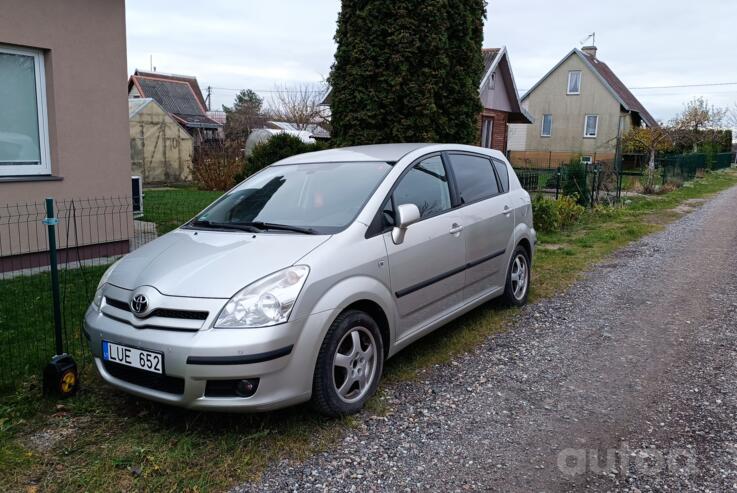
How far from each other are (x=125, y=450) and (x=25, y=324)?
2641 mm

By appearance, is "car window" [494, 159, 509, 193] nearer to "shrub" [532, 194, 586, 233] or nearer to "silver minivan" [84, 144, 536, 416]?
"silver minivan" [84, 144, 536, 416]

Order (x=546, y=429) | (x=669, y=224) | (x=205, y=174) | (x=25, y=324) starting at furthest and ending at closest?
(x=205, y=174)
(x=669, y=224)
(x=25, y=324)
(x=546, y=429)

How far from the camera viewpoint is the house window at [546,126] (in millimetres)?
42219

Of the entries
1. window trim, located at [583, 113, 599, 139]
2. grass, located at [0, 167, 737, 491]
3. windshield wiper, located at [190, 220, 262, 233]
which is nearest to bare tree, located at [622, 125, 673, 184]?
window trim, located at [583, 113, 599, 139]

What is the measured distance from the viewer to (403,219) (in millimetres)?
4145

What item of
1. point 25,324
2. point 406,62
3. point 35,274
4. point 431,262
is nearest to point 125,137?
point 35,274

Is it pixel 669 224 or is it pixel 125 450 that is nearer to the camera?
pixel 125 450

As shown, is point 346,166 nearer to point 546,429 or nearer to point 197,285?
point 197,285

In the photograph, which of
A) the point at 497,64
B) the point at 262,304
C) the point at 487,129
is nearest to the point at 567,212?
the point at 262,304

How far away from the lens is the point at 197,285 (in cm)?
349

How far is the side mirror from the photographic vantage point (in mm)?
4156

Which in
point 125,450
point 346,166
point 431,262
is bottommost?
point 125,450

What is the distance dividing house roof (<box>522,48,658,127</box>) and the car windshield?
38544mm

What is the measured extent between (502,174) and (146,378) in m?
4.13
